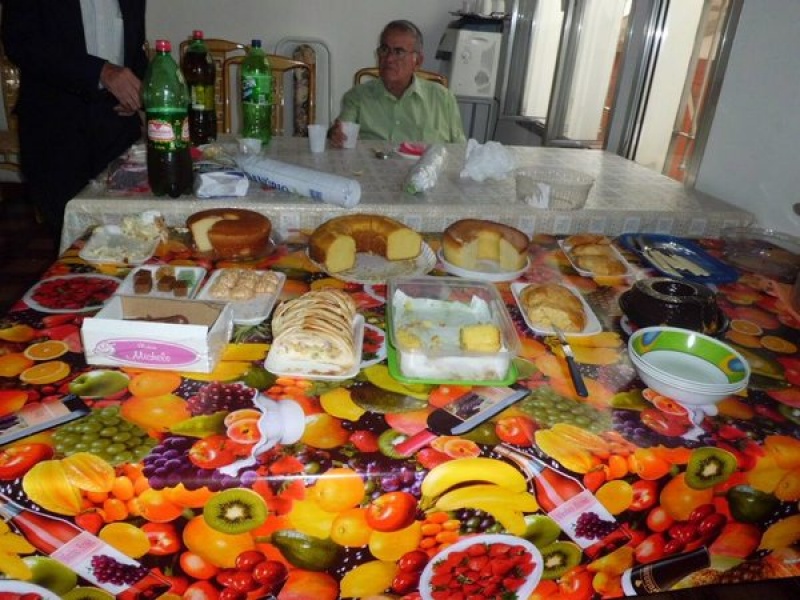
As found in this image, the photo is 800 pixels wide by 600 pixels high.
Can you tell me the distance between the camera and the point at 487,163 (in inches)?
69.4

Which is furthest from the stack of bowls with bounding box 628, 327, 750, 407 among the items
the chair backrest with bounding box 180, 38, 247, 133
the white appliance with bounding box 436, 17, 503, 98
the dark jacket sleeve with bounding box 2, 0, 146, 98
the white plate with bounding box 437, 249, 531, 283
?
the white appliance with bounding box 436, 17, 503, 98

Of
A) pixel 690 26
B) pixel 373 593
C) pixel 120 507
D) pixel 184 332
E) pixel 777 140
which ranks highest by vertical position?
pixel 690 26

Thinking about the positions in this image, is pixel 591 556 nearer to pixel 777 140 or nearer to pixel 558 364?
pixel 558 364

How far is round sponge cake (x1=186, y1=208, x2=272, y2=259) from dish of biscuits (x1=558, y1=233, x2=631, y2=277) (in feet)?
2.26

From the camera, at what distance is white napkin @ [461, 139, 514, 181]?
1762 mm

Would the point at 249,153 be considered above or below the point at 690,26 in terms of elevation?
below

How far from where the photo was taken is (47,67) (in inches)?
67.7

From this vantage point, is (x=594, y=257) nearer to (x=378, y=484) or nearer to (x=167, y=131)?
(x=378, y=484)

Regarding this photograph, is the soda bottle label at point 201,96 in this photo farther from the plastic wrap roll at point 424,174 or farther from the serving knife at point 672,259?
the serving knife at point 672,259

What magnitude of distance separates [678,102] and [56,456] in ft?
8.19

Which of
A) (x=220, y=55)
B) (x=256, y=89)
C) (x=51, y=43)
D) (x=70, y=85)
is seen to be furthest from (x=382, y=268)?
(x=220, y=55)

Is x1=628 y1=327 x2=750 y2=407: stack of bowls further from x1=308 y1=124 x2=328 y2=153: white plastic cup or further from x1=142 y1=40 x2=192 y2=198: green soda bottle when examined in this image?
x1=308 y1=124 x2=328 y2=153: white plastic cup

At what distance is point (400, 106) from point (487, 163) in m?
1.19

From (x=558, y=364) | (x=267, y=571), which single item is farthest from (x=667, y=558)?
(x=267, y=571)
